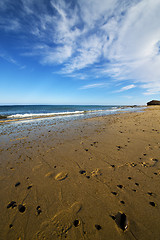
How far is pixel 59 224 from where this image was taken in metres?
1.96

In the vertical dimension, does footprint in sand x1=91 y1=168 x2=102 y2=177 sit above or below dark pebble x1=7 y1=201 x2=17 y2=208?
above

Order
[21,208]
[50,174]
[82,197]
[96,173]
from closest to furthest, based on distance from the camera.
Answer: [21,208], [82,197], [96,173], [50,174]

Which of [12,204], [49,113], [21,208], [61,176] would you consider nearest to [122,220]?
[61,176]

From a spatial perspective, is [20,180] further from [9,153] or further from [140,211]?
[140,211]

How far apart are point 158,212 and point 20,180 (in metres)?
3.62

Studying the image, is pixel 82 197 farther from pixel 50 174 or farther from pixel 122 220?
pixel 50 174

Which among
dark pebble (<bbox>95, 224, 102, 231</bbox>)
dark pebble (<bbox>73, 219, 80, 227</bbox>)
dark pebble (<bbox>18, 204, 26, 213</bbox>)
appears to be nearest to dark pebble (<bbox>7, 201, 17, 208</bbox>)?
dark pebble (<bbox>18, 204, 26, 213</bbox>)

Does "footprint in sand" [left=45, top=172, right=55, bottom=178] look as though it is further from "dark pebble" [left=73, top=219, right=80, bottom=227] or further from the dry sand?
"dark pebble" [left=73, top=219, right=80, bottom=227]

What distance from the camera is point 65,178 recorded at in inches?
126

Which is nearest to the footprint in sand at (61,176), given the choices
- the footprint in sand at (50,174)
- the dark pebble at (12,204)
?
the footprint in sand at (50,174)

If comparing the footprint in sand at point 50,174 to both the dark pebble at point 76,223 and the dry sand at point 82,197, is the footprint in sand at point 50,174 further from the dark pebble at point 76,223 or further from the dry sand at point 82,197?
the dark pebble at point 76,223

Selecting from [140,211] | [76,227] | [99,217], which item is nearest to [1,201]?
[76,227]

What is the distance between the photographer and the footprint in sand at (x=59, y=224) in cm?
180

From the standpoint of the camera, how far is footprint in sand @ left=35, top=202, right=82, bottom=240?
1.80 metres
